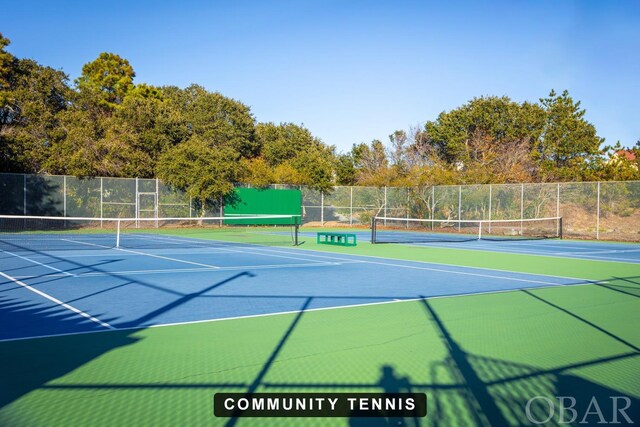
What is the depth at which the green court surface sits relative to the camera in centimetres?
443

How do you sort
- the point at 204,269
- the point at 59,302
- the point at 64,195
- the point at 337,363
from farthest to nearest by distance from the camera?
the point at 64,195 → the point at 204,269 → the point at 59,302 → the point at 337,363

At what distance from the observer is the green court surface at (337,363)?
4434 millimetres

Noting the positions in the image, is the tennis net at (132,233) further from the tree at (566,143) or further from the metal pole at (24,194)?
the tree at (566,143)

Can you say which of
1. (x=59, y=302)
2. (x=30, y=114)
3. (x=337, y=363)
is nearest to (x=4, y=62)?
(x=30, y=114)

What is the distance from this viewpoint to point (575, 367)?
5.64 meters

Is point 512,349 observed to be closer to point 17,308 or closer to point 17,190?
point 17,308

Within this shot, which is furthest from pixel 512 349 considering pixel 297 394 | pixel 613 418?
pixel 297 394

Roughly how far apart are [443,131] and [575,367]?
49.2 metres

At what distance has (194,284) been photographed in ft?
36.2

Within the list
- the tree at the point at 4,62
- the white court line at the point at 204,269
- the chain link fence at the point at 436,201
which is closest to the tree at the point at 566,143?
the chain link fence at the point at 436,201

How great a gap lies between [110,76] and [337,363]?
48036 mm

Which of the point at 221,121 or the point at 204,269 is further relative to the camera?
the point at 221,121

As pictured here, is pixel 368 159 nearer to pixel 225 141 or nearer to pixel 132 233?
pixel 225 141

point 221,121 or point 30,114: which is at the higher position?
point 221,121
